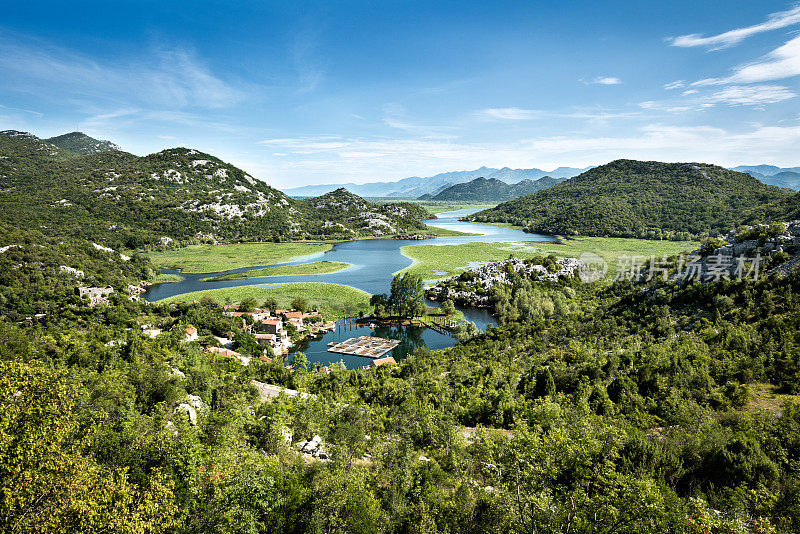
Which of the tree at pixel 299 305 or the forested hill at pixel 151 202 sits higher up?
the forested hill at pixel 151 202

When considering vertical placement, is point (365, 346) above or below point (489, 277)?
below

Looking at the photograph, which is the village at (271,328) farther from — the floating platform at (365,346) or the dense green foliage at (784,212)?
the dense green foliage at (784,212)

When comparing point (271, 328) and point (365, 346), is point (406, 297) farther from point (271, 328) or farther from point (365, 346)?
point (271, 328)

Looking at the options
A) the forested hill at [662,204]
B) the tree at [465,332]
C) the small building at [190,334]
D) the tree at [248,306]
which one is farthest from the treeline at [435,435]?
the forested hill at [662,204]

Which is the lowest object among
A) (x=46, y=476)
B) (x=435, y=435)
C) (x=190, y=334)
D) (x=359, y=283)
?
(x=359, y=283)

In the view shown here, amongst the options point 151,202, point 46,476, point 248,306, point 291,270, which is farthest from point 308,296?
point 151,202

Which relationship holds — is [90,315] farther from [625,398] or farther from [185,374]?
[625,398]
